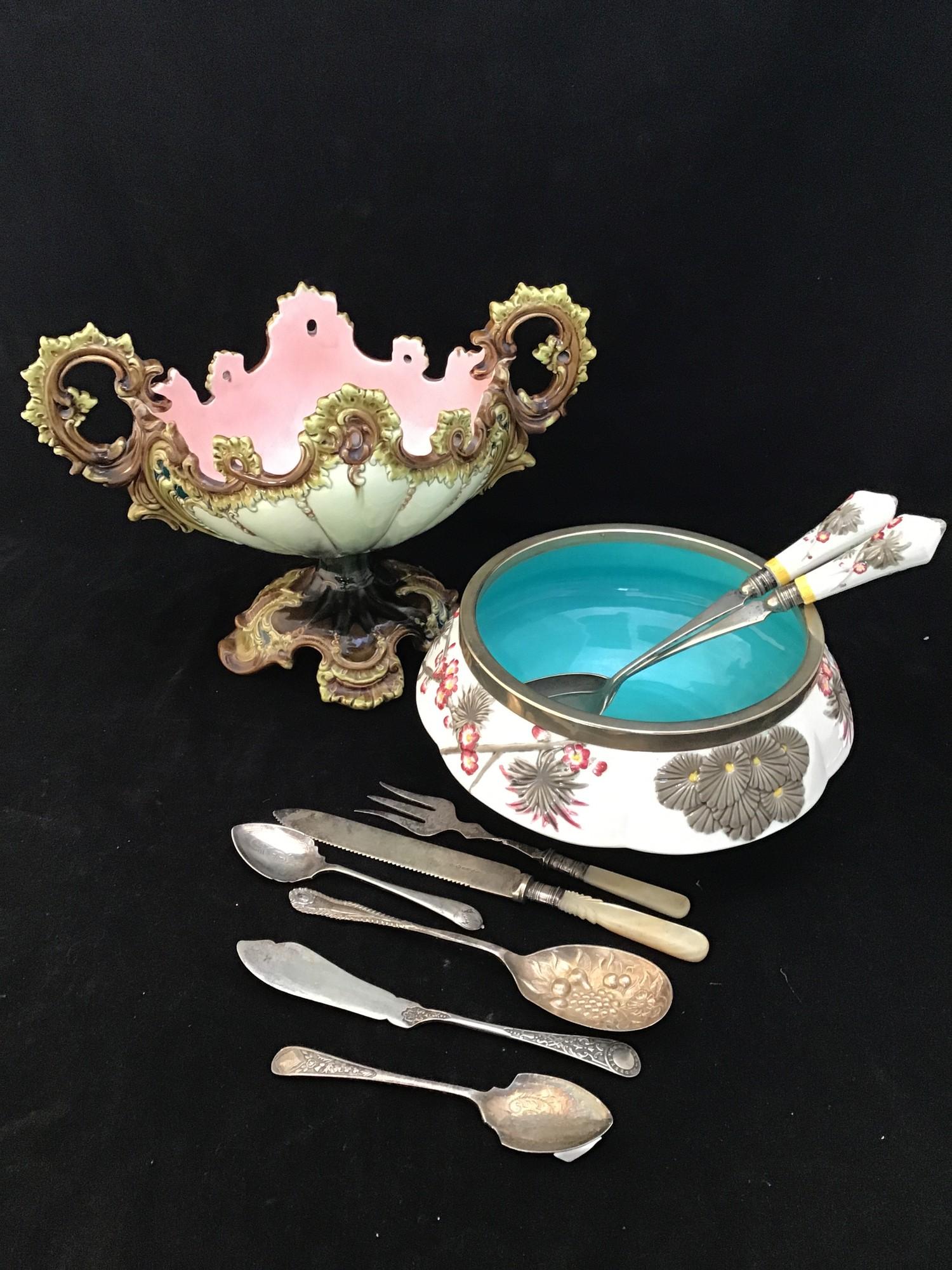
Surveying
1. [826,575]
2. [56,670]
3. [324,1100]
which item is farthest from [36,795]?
[826,575]

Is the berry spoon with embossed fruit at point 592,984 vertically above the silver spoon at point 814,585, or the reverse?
the silver spoon at point 814,585

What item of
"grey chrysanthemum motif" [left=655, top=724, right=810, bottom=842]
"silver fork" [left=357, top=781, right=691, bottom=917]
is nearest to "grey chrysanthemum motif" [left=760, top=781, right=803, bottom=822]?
"grey chrysanthemum motif" [left=655, top=724, right=810, bottom=842]

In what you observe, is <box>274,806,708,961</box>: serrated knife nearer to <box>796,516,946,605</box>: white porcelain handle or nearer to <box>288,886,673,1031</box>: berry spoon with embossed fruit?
<box>288,886,673,1031</box>: berry spoon with embossed fruit

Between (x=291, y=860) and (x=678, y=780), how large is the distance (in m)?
0.39

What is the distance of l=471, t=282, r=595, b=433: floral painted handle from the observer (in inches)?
43.0

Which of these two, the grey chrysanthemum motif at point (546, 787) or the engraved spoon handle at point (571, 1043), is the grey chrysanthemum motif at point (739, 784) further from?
the engraved spoon handle at point (571, 1043)

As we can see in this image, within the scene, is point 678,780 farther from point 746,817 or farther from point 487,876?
point 487,876

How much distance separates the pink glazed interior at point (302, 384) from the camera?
1282 millimetres

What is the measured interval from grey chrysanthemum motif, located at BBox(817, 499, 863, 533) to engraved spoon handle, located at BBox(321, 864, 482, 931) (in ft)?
1.66

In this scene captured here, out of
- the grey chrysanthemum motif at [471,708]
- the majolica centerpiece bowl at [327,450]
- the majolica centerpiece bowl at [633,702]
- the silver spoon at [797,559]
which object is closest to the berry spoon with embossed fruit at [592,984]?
the majolica centerpiece bowl at [633,702]

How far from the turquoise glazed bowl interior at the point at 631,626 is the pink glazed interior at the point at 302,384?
26cm

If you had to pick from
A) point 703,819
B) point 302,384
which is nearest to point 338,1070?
point 703,819

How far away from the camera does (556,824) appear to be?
0.89m

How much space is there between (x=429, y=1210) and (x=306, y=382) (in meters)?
1.04
